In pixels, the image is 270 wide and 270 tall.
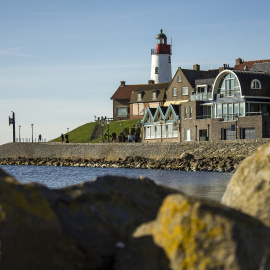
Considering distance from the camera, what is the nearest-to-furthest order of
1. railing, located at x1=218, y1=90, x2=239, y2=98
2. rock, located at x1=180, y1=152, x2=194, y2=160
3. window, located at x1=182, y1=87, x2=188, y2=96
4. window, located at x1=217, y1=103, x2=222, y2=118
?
rock, located at x1=180, y1=152, x2=194, y2=160, railing, located at x1=218, y1=90, x2=239, y2=98, window, located at x1=217, y1=103, x2=222, y2=118, window, located at x1=182, y1=87, x2=188, y2=96

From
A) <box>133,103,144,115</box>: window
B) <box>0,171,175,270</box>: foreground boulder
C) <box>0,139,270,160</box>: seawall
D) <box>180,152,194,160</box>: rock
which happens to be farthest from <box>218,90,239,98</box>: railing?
<box>0,171,175,270</box>: foreground boulder

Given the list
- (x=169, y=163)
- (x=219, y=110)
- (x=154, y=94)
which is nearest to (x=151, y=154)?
(x=219, y=110)

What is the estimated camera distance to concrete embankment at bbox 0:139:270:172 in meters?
51.3

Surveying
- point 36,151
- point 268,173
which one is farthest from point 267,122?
point 268,173

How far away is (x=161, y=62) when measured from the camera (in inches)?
3814

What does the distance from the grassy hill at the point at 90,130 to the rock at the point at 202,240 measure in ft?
277

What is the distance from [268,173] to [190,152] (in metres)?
53.8

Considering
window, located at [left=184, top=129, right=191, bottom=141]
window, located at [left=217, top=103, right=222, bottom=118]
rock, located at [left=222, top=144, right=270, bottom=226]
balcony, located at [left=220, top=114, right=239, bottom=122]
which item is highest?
window, located at [left=217, top=103, right=222, bottom=118]

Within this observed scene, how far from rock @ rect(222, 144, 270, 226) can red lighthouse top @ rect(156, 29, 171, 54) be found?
89.7 meters

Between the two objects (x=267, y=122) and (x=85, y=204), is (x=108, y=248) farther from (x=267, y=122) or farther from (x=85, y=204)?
(x=267, y=122)

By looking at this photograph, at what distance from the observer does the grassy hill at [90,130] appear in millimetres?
92375

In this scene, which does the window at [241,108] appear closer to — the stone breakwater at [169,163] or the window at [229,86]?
the window at [229,86]

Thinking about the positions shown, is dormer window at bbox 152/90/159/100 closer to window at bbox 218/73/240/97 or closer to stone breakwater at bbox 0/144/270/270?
window at bbox 218/73/240/97

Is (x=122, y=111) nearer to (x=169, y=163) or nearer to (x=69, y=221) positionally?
(x=169, y=163)
